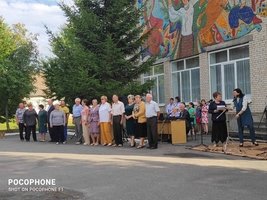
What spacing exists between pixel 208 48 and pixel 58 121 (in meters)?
7.34

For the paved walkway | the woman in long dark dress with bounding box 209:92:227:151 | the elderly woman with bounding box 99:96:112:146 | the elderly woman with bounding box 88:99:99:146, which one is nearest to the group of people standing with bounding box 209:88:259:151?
the woman in long dark dress with bounding box 209:92:227:151

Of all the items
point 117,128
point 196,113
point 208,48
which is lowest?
point 117,128

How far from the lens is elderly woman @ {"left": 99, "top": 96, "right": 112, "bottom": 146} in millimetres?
18094

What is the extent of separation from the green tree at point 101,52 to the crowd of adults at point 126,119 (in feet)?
2.94

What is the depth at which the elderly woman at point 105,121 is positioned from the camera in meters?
18.1

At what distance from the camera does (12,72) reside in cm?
3609

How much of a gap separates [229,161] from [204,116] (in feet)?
28.2

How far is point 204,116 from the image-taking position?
2086 cm

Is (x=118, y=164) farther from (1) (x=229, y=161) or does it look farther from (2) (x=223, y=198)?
(2) (x=223, y=198)

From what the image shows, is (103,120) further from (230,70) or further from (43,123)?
(230,70)

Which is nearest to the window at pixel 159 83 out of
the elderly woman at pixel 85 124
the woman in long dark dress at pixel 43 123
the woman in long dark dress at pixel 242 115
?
the woman in long dark dress at pixel 43 123

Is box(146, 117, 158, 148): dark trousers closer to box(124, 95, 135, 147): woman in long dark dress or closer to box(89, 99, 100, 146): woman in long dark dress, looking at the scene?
box(124, 95, 135, 147): woman in long dark dress

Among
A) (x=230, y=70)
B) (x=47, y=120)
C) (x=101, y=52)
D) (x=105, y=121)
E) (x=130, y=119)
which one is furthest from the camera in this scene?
(x=47, y=120)

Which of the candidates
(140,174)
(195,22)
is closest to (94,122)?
(195,22)
